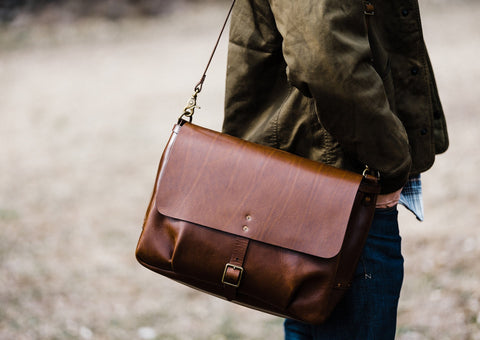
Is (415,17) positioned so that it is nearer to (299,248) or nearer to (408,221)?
(299,248)

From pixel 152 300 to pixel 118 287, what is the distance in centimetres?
31

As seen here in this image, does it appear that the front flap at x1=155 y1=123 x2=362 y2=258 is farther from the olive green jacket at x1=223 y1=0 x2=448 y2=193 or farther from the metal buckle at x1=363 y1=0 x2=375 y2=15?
the metal buckle at x1=363 y1=0 x2=375 y2=15

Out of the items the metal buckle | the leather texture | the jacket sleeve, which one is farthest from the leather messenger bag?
the metal buckle

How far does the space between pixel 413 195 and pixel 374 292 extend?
36 centimetres

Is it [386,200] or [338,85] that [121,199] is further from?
[338,85]

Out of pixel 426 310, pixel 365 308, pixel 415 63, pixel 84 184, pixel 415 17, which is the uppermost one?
pixel 415 17

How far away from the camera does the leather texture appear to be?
142cm

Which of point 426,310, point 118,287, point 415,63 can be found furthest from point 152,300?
point 415,63

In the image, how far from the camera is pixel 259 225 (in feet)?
4.78

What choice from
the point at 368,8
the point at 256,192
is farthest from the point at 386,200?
the point at 368,8

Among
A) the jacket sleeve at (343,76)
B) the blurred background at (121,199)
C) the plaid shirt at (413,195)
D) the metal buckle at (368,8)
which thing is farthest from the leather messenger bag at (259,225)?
the blurred background at (121,199)

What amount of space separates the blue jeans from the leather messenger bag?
0.07 m

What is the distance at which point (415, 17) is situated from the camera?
147 centimetres

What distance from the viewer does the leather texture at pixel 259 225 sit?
1421mm
